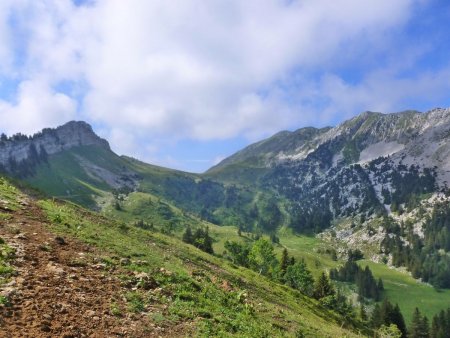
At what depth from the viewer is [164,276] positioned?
29.7 m

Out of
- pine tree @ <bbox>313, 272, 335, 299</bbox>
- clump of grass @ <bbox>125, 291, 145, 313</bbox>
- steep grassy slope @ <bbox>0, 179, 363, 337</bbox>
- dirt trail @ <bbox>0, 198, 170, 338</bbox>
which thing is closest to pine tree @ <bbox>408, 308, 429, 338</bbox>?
pine tree @ <bbox>313, 272, 335, 299</bbox>

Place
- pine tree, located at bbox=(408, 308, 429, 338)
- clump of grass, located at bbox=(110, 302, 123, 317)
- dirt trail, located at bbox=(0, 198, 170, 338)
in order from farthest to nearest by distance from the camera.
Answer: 1. pine tree, located at bbox=(408, 308, 429, 338)
2. clump of grass, located at bbox=(110, 302, 123, 317)
3. dirt trail, located at bbox=(0, 198, 170, 338)

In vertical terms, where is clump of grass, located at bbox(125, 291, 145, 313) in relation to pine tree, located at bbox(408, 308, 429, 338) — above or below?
above

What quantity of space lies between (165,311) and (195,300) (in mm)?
4053

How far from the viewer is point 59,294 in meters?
21.7

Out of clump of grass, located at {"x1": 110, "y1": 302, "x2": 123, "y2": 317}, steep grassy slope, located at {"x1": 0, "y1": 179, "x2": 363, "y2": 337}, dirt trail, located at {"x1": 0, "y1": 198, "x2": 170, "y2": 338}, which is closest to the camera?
dirt trail, located at {"x1": 0, "y1": 198, "x2": 170, "y2": 338}

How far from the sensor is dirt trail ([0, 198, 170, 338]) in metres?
18.7

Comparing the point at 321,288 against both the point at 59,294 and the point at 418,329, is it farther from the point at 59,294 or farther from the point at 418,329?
the point at 59,294

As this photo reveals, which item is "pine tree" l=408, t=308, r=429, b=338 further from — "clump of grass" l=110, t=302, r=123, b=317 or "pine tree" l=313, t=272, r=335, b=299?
"clump of grass" l=110, t=302, r=123, b=317

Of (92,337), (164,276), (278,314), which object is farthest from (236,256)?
(92,337)

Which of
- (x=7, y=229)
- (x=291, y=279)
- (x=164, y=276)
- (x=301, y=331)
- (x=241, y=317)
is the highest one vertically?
(x=7, y=229)

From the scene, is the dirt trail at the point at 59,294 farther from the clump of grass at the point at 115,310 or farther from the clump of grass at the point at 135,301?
the clump of grass at the point at 135,301

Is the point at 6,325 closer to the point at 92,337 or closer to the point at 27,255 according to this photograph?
the point at 92,337

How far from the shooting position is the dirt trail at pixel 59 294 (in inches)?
737
